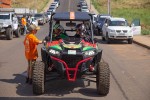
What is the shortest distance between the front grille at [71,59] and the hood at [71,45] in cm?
21

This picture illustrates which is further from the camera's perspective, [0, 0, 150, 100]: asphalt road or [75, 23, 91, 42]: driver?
[75, 23, 91, 42]: driver

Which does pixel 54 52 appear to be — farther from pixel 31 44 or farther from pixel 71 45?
pixel 31 44

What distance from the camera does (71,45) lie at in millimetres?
9047

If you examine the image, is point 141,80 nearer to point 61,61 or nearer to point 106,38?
point 61,61

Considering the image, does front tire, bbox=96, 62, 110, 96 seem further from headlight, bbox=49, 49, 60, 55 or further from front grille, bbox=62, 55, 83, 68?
headlight, bbox=49, 49, 60, 55

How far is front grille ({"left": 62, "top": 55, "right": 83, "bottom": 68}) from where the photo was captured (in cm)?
883

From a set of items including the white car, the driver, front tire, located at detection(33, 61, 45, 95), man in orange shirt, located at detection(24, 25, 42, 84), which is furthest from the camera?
the white car

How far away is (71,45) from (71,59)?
36cm

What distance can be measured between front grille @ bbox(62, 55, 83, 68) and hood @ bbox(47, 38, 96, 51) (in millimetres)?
210

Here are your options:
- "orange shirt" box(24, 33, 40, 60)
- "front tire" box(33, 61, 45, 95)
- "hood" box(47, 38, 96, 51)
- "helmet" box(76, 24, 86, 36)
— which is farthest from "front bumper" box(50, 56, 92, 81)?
"helmet" box(76, 24, 86, 36)

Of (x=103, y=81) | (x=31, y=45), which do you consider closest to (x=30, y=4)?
(x=31, y=45)

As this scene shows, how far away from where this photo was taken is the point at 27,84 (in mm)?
10266

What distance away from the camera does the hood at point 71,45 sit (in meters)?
8.97

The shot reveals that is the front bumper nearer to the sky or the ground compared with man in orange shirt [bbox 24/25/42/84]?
nearer to the ground
